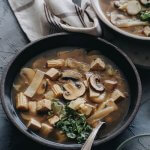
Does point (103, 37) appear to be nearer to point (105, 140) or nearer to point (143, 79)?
point (143, 79)

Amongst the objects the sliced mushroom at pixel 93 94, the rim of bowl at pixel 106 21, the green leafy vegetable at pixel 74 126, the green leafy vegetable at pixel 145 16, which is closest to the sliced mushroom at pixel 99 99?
the sliced mushroom at pixel 93 94

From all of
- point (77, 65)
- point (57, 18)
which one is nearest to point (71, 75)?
point (77, 65)

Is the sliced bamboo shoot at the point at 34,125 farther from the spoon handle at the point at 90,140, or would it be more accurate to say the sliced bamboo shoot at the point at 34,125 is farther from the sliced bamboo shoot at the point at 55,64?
the sliced bamboo shoot at the point at 55,64

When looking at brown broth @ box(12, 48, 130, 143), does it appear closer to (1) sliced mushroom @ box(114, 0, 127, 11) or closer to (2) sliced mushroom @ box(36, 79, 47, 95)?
(2) sliced mushroom @ box(36, 79, 47, 95)

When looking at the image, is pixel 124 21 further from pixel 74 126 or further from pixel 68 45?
pixel 74 126

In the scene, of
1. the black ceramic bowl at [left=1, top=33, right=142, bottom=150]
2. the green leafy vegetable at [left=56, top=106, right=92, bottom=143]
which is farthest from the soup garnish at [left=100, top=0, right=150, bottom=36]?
the green leafy vegetable at [left=56, top=106, right=92, bottom=143]

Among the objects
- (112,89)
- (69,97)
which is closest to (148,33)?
(112,89)
